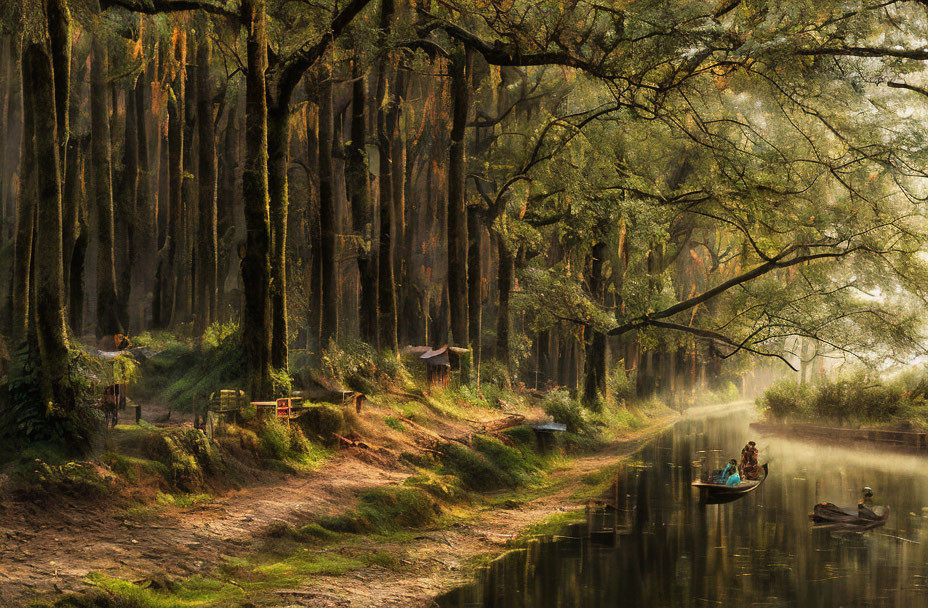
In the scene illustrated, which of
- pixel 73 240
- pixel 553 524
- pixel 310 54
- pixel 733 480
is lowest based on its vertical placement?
pixel 553 524

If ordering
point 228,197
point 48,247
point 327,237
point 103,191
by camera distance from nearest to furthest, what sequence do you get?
point 48,247
point 327,237
point 103,191
point 228,197

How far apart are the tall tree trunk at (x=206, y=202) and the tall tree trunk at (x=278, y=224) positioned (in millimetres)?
9807

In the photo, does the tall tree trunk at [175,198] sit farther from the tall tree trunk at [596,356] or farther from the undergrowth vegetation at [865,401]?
the undergrowth vegetation at [865,401]

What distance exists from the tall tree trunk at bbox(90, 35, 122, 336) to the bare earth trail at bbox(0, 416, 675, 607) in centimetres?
1230

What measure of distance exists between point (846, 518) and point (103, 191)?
21895 mm

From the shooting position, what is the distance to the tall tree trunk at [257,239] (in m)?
18.5

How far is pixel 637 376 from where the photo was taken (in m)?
52.7

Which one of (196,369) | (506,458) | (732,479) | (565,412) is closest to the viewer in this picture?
(732,479)

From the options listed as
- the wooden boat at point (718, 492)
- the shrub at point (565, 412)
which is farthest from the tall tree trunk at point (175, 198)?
the wooden boat at point (718, 492)

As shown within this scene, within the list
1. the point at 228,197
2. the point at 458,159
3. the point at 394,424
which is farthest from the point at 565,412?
the point at 228,197

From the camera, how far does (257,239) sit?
18547 millimetres

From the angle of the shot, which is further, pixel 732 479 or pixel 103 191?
pixel 103 191

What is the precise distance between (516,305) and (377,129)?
35.2 ft

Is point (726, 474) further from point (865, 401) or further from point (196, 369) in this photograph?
point (865, 401)
